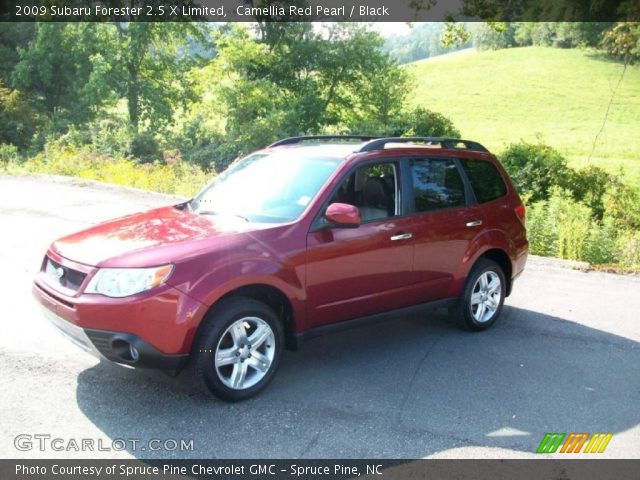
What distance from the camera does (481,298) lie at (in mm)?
6195

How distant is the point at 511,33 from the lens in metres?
83.3

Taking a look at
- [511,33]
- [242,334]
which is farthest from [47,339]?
[511,33]

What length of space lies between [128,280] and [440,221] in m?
2.89

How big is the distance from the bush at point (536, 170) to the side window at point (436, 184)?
973cm

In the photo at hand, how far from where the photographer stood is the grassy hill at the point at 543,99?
35.3 metres

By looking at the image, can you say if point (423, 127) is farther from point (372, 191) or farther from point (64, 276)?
point (64, 276)

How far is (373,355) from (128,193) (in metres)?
10.2

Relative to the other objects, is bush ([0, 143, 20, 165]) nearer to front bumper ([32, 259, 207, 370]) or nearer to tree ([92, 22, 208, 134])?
tree ([92, 22, 208, 134])

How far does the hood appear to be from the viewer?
4168 millimetres

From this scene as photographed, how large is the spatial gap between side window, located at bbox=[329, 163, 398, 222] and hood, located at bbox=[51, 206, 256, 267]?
922 mm

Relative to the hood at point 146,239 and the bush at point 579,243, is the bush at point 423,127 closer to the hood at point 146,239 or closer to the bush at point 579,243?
the bush at point 579,243

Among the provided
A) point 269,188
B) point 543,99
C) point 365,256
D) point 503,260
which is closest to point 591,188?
point 503,260

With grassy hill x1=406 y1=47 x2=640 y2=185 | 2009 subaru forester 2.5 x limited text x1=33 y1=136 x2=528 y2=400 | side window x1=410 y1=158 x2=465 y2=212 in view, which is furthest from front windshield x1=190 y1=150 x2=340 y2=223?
grassy hill x1=406 y1=47 x2=640 y2=185

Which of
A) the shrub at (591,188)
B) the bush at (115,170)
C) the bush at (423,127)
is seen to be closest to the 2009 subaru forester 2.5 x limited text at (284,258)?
the shrub at (591,188)
